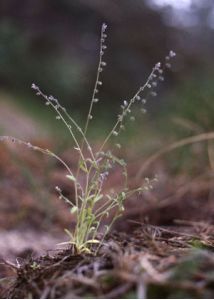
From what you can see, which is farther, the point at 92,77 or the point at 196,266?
the point at 92,77

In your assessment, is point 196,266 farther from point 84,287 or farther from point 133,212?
point 133,212

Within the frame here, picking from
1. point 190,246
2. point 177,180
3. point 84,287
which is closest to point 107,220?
point 177,180

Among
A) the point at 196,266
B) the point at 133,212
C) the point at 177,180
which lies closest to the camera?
the point at 196,266

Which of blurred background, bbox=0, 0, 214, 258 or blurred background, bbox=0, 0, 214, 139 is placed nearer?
blurred background, bbox=0, 0, 214, 258

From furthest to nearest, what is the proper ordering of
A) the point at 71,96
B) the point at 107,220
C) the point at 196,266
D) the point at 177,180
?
the point at 71,96 → the point at 177,180 → the point at 107,220 → the point at 196,266

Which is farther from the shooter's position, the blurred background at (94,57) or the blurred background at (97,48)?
the blurred background at (97,48)

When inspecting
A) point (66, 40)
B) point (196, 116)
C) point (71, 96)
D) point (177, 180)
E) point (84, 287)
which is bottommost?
point (84, 287)

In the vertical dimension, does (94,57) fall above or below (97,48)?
below

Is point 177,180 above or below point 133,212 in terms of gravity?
above

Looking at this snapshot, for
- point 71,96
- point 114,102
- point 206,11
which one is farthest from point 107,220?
point 206,11

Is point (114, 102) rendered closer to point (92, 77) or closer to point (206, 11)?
point (92, 77)
